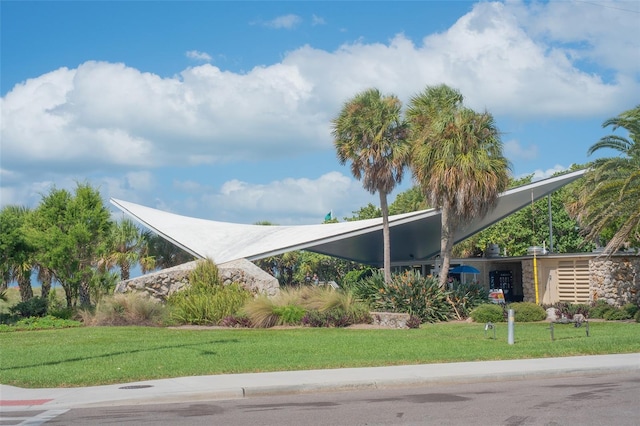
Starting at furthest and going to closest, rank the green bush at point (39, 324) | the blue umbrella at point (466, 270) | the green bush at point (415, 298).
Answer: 1. the blue umbrella at point (466, 270)
2. the green bush at point (415, 298)
3. the green bush at point (39, 324)

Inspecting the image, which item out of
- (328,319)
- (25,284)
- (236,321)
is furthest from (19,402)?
(25,284)

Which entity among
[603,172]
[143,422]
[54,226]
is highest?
[603,172]

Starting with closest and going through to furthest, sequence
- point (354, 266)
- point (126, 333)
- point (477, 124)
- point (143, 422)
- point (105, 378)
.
Result: point (143, 422) < point (105, 378) < point (126, 333) < point (477, 124) < point (354, 266)

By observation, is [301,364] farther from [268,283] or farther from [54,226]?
[54,226]

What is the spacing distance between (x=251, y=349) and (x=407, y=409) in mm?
7907

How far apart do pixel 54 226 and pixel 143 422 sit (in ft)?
73.8

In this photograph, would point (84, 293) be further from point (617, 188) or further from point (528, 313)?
point (617, 188)

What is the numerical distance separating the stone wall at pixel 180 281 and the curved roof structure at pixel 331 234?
4.92ft

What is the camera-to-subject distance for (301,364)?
49.0 ft

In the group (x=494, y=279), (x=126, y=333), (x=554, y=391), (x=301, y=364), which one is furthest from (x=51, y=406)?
(x=494, y=279)

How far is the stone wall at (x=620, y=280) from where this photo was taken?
30812 millimetres

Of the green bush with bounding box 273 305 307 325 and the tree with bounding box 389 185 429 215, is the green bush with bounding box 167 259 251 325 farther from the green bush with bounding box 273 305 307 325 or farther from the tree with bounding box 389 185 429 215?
the tree with bounding box 389 185 429 215

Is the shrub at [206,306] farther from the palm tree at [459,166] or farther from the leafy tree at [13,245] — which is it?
the palm tree at [459,166]

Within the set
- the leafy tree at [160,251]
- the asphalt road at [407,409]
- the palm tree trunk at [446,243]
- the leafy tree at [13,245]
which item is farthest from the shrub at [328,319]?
the leafy tree at [160,251]
